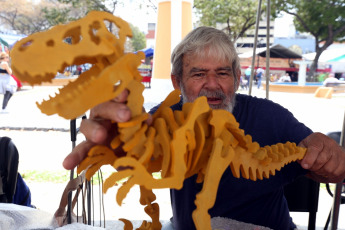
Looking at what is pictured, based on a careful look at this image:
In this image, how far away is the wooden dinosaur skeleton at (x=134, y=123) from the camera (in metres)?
0.55

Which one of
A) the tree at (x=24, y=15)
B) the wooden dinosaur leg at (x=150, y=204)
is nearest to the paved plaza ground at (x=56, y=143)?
the wooden dinosaur leg at (x=150, y=204)

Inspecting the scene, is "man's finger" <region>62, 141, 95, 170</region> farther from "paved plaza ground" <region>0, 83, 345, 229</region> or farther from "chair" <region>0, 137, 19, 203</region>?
"chair" <region>0, 137, 19, 203</region>

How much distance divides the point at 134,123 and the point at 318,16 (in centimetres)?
1626

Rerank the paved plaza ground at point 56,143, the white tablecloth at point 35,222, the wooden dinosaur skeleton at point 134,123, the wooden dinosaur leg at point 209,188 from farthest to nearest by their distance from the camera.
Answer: the paved plaza ground at point 56,143 → the white tablecloth at point 35,222 → the wooden dinosaur leg at point 209,188 → the wooden dinosaur skeleton at point 134,123

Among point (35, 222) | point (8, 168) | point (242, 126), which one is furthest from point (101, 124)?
point (8, 168)

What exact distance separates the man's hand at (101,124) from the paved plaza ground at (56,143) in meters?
0.16

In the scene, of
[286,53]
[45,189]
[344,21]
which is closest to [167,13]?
[45,189]

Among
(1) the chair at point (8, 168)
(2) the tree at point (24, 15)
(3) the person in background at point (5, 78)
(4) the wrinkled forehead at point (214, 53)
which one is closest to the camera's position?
(4) the wrinkled forehead at point (214, 53)

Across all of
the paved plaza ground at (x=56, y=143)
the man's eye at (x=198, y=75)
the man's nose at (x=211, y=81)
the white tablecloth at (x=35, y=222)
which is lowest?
the paved plaza ground at (x=56, y=143)

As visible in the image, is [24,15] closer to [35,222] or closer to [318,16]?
[318,16]

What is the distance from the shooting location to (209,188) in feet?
2.36

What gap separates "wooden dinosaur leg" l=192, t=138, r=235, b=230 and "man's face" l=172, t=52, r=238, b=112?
630 millimetres

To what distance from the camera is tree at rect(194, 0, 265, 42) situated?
16.0 m

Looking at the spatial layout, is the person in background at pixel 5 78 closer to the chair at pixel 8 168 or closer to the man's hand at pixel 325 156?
the chair at pixel 8 168
